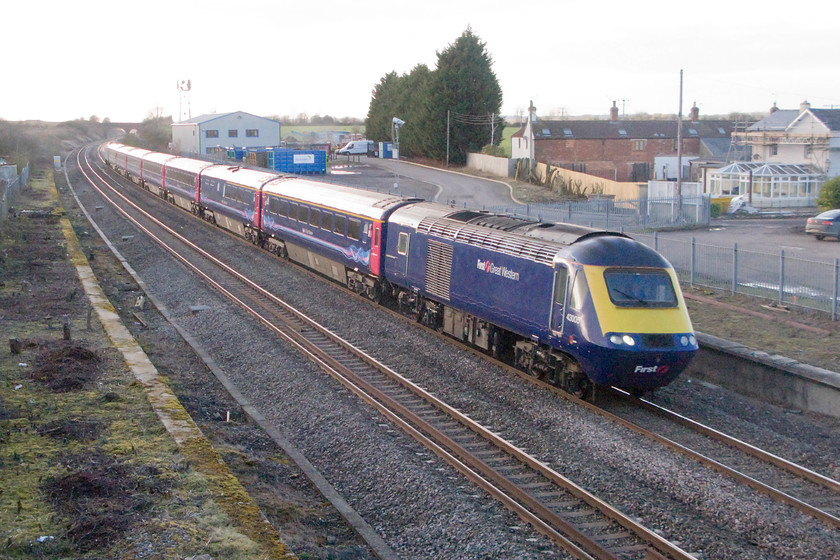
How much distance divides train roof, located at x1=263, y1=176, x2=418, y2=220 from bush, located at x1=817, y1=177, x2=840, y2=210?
90.5 ft

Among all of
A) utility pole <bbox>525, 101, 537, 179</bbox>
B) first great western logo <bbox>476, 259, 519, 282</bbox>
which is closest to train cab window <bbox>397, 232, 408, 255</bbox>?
first great western logo <bbox>476, 259, 519, 282</bbox>

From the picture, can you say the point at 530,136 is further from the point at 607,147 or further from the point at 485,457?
the point at 485,457

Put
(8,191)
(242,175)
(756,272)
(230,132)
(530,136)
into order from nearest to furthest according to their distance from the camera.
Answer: (756,272) → (242,175) → (8,191) → (530,136) → (230,132)

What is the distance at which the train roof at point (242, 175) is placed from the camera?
29.4m

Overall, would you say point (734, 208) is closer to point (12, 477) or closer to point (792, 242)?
point (792, 242)

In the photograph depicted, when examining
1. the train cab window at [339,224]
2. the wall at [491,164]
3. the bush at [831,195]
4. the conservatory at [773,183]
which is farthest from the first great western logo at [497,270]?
the wall at [491,164]

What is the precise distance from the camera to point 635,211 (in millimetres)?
33375

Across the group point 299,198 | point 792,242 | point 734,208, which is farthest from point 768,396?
point 734,208

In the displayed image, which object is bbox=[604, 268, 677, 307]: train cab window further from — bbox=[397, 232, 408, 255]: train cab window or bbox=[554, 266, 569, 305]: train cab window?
bbox=[397, 232, 408, 255]: train cab window

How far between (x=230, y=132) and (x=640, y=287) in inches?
2970

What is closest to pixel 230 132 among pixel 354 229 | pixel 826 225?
pixel 826 225

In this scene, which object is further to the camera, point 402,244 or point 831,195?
point 831,195

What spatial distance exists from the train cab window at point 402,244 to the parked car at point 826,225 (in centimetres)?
2037

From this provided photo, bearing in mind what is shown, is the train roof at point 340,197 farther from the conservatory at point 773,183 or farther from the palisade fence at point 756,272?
the conservatory at point 773,183
